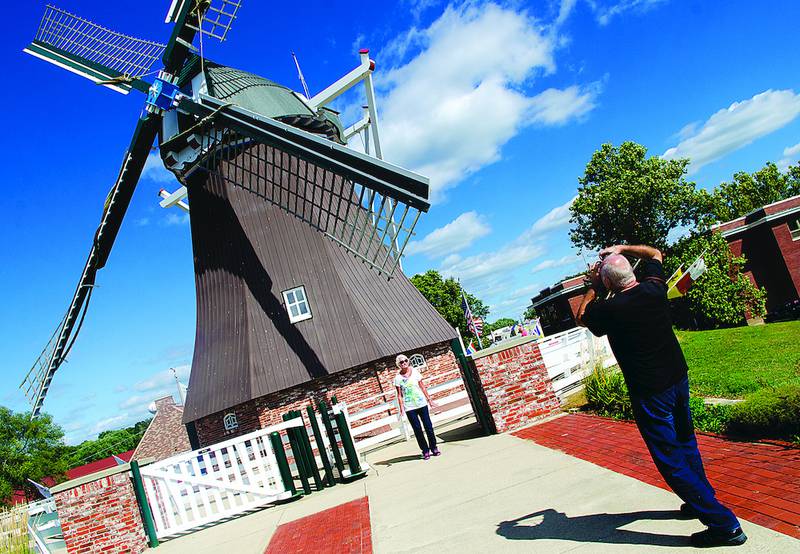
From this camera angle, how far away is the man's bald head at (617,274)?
3.35 meters

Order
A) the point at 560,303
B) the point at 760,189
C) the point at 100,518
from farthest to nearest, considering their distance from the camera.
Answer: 1. the point at 760,189
2. the point at 560,303
3. the point at 100,518

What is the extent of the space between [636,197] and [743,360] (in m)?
19.5

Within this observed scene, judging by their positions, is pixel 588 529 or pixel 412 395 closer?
pixel 588 529

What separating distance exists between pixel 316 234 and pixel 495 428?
26.5 ft

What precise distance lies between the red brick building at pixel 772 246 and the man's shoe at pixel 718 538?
→ 30.1 meters

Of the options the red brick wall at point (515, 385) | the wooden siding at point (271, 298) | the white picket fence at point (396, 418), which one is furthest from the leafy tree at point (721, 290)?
the red brick wall at point (515, 385)

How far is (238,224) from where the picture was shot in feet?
46.5

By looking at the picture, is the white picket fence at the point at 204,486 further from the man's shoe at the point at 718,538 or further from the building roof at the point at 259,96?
the building roof at the point at 259,96

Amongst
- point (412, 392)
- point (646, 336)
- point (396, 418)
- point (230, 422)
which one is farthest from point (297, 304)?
point (646, 336)

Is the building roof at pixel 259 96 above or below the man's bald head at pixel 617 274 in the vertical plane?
above

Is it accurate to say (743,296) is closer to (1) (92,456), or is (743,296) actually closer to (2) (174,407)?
(2) (174,407)

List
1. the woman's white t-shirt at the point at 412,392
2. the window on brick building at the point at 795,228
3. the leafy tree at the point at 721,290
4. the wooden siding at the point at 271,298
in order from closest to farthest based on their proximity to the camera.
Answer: the woman's white t-shirt at the point at 412,392 → the wooden siding at the point at 271,298 → the leafy tree at the point at 721,290 → the window on brick building at the point at 795,228

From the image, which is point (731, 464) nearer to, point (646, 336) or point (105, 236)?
point (646, 336)

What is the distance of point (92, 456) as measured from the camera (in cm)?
7412
